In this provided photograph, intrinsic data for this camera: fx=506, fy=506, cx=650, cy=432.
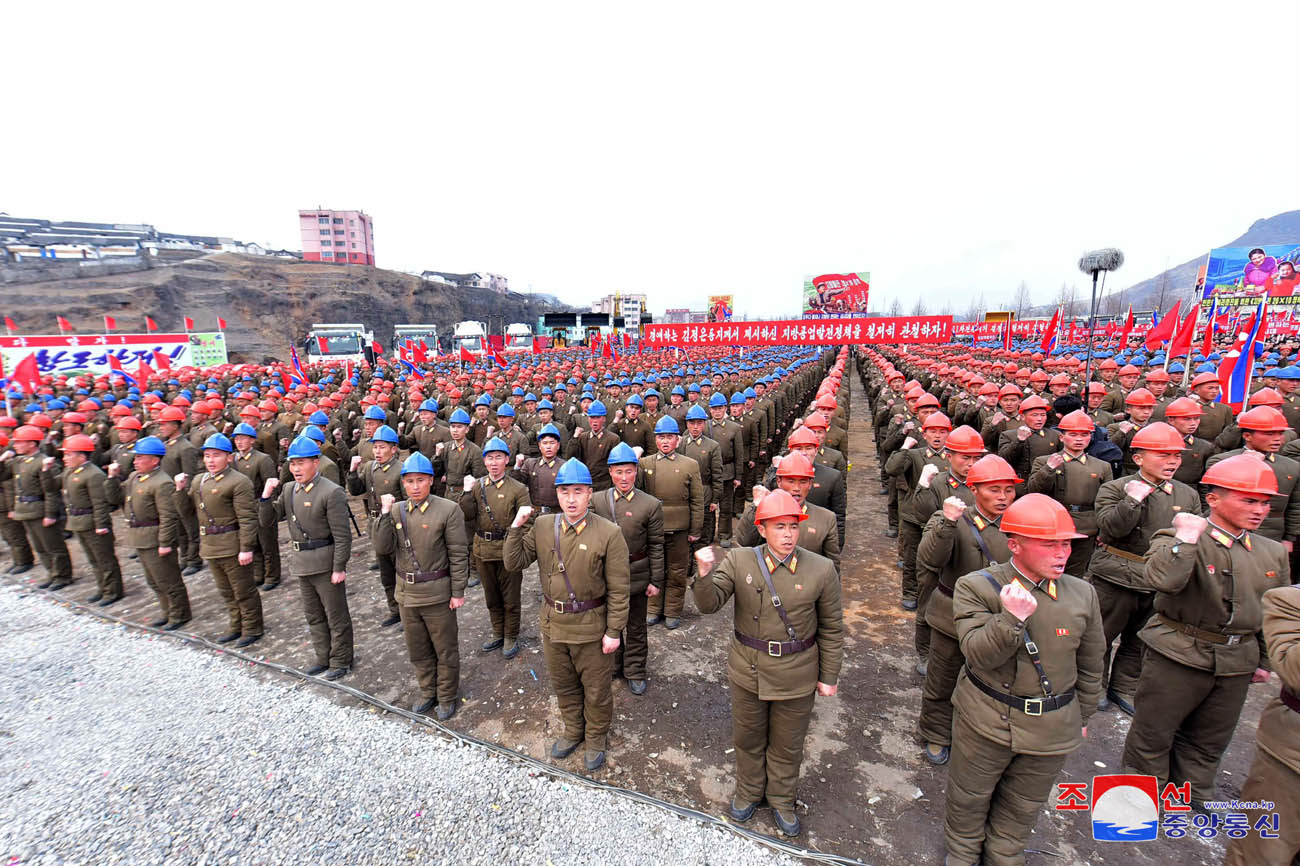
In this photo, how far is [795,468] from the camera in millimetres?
3824

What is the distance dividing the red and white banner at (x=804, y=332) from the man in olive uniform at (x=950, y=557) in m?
22.7

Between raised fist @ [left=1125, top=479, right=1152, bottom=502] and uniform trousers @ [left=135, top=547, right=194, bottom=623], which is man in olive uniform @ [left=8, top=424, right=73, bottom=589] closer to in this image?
uniform trousers @ [left=135, top=547, right=194, bottom=623]

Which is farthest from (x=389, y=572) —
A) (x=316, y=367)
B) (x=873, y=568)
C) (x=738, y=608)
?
(x=316, y=367)

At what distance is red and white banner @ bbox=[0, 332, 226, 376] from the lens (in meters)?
19.6

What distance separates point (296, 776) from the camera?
13.0 feet

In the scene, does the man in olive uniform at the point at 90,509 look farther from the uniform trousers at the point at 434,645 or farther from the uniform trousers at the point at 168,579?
the uniform trousers at the point at 434,645

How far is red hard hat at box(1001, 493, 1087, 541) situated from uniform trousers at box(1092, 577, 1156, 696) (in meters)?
2.23

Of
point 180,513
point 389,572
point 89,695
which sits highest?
point 180,513

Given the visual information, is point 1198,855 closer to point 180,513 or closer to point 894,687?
point 894,687

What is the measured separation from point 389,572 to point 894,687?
18.3 ft

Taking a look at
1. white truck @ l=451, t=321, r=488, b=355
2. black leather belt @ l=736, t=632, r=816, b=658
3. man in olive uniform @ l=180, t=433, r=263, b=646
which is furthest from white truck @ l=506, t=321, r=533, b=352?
black leather belt @ l=736, t=632, r=816, b=658

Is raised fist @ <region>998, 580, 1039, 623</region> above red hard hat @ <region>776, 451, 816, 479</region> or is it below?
below

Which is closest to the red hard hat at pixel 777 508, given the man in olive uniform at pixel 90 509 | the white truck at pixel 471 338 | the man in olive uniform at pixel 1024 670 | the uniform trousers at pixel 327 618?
the man in olive uniform at pixel 1024 670

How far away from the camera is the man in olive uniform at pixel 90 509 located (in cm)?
663
